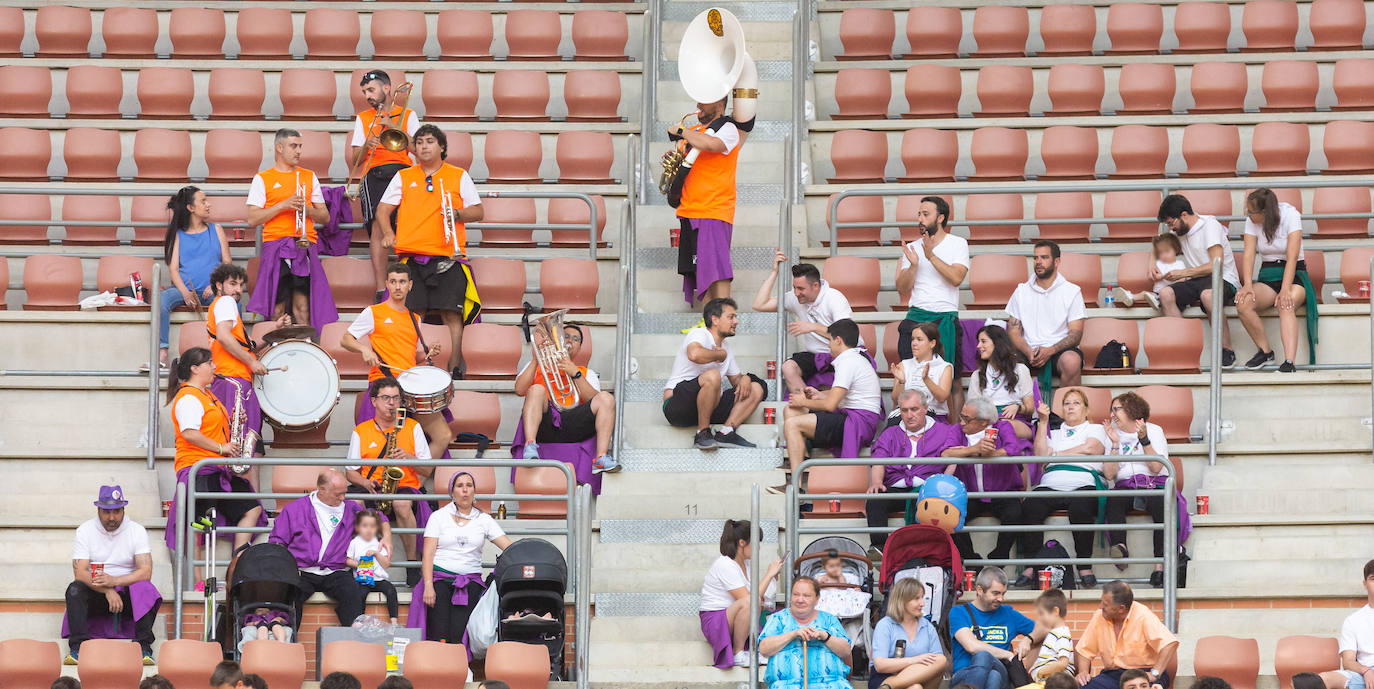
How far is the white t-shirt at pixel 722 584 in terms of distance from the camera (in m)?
10.8

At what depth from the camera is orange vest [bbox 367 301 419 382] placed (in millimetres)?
12391

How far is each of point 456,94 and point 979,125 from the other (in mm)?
4057

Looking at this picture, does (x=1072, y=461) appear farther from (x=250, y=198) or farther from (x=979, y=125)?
(x=250, y=198)

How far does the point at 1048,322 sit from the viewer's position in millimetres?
12516

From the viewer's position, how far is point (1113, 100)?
1579 cm

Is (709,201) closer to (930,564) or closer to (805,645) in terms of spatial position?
(930,564)

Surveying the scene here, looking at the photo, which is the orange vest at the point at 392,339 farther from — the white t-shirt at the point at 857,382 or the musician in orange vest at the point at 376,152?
the white t-shirt at the point at 857,382

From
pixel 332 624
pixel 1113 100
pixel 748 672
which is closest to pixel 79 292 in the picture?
pixel 332 624

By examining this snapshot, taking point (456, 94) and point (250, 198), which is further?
point (456, 94)

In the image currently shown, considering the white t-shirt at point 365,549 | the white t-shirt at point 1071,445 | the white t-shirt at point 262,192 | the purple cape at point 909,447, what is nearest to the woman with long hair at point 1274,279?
the white t-shirt at point 1071,445

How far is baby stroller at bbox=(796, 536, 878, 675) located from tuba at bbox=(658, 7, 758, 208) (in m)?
3.11

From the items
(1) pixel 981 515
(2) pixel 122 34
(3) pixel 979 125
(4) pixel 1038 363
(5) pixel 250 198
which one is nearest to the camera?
(1) pixel 981 515

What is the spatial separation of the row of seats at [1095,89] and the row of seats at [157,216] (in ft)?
8.23

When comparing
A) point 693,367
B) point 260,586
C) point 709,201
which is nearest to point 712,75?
point 709,201
